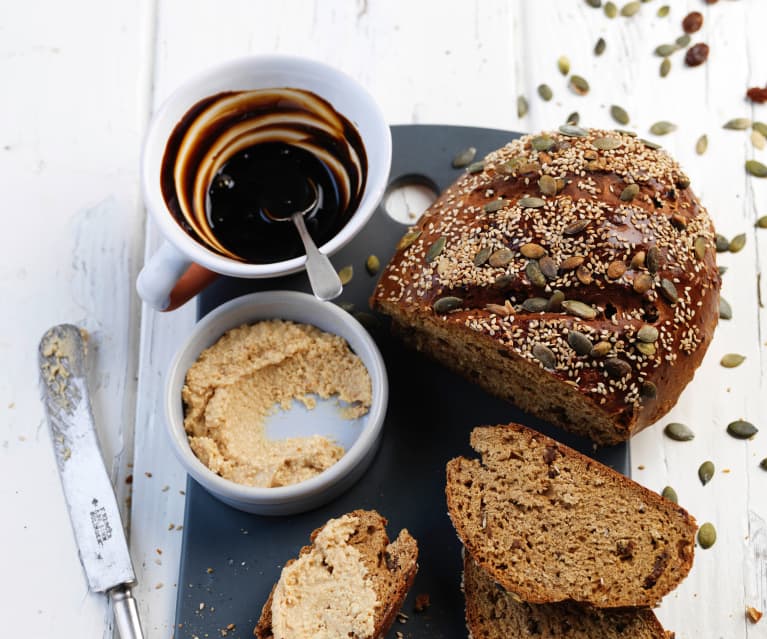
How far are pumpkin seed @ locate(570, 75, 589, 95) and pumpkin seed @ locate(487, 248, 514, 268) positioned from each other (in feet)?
3.95

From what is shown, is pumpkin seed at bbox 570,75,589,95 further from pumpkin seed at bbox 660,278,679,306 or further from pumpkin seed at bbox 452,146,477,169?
pumpkin seed at bbox 660,278,679,306

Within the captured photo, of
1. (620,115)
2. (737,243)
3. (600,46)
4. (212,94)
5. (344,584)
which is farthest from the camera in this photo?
(600,46)

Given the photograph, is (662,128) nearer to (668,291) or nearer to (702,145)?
(702,145)

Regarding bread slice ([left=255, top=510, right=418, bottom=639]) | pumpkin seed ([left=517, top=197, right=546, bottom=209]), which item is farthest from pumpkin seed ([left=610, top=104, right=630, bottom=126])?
bread slice ([left=255, top=510, right=418, bottom=639])

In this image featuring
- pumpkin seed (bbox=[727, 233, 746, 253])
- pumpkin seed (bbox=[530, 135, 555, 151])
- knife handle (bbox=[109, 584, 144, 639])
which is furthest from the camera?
pumpkin seed (bbox=[727, 233, 746, 253])

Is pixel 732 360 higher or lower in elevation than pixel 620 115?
lower

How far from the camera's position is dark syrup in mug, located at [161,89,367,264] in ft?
9.20

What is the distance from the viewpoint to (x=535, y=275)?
2.70m

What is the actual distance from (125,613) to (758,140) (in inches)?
114

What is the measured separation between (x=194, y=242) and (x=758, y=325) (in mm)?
2035

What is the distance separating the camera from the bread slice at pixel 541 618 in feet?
8.57

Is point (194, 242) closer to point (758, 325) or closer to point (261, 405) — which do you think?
point (261, 405)

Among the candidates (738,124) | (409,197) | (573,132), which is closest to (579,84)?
(738,124)

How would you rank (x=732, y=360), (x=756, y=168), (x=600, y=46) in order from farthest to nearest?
(x=600, y=46), (x=756, y=168), (x=732, y=360)
